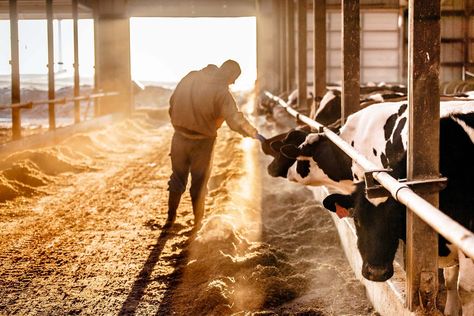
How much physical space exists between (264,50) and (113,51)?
5341 millimetres

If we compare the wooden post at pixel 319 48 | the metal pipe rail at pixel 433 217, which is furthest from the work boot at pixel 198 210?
the metal pipe rail at pixel 433 217

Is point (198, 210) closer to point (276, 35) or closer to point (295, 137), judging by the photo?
point (295, 137)

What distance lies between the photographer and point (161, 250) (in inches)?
253

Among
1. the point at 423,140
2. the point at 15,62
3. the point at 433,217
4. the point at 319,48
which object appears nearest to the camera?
the point at 433,217

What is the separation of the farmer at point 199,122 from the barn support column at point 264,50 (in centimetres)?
1315

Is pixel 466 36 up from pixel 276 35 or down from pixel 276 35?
up

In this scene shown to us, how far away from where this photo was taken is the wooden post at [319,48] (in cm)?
839

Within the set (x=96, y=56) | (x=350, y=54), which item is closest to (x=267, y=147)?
(x=350, y=54)

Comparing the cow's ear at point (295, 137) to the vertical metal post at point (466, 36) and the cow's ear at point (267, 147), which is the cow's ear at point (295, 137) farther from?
the vertical metal post at point (466, 36)

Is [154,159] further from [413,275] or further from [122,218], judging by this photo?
[413,275]

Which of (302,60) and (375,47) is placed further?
(375,47)

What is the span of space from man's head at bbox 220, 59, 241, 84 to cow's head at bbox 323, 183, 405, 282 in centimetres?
351

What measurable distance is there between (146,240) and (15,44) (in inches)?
285

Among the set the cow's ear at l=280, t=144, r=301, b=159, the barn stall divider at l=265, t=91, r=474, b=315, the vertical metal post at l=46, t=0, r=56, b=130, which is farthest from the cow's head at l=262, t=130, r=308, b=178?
the vertical metal post at l=46, t=0, r=56, b=130
